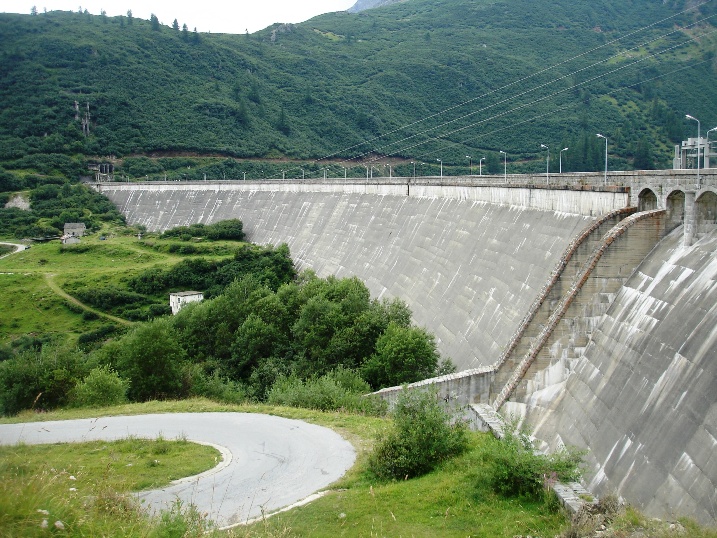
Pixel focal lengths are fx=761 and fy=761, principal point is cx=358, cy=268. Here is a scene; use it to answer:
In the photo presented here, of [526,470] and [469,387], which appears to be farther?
[469,387]

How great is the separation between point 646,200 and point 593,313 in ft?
12.3

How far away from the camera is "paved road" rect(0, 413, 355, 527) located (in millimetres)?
12750

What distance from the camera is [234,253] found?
198 ft

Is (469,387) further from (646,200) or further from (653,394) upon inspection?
(653,394)

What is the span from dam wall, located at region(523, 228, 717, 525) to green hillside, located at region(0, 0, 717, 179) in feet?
208

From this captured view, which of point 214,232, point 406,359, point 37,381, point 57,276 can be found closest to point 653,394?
point 406,359

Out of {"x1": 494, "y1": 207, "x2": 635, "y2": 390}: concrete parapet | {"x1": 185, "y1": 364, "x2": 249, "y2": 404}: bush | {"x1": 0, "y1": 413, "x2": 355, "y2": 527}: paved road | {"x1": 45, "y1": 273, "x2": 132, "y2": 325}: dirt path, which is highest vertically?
{"x1": 494, "y1": 207, "x2": 635, "y2": 390}: concrete parapet

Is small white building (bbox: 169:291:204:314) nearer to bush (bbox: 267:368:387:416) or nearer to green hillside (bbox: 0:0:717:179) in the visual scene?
bush (bbox: 267:368:387:416)

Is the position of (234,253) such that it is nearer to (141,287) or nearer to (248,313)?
(141,287)

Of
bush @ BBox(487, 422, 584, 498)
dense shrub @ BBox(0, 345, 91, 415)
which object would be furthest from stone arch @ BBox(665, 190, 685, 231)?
dense shrub @ BBox(0, 345, 91, 415)

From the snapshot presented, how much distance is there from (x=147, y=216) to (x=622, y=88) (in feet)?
236

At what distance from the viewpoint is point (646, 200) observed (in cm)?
2056

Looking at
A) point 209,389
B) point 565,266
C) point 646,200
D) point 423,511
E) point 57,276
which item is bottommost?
point 57,276

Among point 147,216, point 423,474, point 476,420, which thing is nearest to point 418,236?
point 476,420
